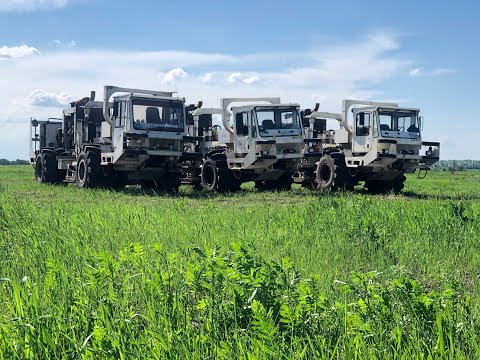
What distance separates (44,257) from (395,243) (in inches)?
144

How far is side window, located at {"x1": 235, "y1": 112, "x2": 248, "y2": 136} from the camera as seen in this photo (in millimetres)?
17991

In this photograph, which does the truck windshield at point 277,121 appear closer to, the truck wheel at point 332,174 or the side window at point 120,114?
the truck wheel at point 332,174

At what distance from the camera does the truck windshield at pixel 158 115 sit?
55.0 ft

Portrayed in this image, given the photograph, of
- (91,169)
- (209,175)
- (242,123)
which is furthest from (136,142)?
(242,123)

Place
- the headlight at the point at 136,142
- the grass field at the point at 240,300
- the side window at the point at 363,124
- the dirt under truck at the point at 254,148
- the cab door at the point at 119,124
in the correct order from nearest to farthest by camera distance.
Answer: the grass field at the point at 240,300
the cab door at the point at 119,124
the headlight at the point at 136,142
the dirt under truck at the point at 254,148
the side window at the point at 363,124

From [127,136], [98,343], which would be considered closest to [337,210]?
[98,343]

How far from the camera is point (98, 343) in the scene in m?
3.04

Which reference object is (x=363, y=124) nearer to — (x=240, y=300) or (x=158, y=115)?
(x=158, y=115)

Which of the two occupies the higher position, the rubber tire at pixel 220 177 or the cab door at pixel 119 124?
the cab door at pixel 119 124

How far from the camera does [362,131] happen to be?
1881 cm

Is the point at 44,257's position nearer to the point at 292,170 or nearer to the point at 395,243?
the point at 395,243

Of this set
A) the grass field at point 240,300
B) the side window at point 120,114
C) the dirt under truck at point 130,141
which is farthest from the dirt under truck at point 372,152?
the grass field at point 240,300

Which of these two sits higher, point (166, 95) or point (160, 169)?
point (166, 95)

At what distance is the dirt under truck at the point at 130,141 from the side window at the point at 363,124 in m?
4.83
